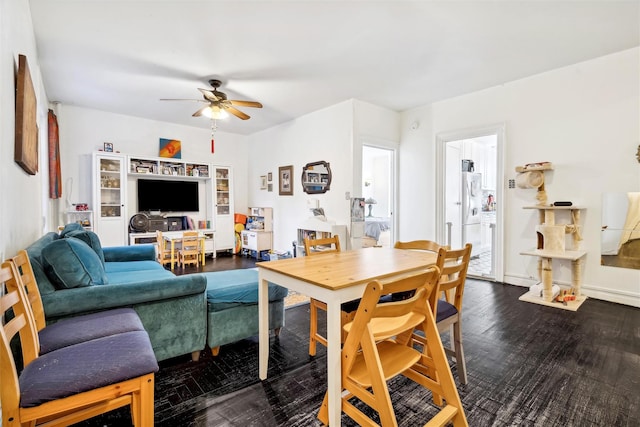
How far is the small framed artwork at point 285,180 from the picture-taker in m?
5.84

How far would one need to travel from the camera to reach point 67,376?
46.1 inches

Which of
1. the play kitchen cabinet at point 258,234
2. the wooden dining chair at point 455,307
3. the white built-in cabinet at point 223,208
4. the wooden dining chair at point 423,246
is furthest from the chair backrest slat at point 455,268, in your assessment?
the white built-in cabinet at point 223,208

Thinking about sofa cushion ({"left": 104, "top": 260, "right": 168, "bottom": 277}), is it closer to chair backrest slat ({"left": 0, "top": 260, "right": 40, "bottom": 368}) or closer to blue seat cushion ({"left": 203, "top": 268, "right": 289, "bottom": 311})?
blue seat cushion ({"left": 203, "top": 268, "right": 289, "bottom": 311})

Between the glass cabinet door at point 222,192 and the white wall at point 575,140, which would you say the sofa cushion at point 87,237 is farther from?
the white wall at point 575,140

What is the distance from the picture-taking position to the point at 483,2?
2453mm

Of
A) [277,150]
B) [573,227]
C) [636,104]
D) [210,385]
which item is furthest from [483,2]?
[277,150]

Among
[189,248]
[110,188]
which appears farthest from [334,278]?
[110,188]

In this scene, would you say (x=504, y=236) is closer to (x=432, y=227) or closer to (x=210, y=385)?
(x=432, y=227)

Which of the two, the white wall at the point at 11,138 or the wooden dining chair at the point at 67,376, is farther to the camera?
the white wall at the point at 11,138

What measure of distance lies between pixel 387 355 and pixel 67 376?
1337mm

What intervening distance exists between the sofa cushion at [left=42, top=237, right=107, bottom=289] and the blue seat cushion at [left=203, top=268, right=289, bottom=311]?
0.73 metres

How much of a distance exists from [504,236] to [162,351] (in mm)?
4158

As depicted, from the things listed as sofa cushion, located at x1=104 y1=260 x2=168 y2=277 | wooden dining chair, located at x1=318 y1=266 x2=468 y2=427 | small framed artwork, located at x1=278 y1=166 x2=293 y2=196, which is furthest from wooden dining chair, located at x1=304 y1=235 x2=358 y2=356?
small framed artwork, located at x1=278 y1=166 x2=293 y2=196

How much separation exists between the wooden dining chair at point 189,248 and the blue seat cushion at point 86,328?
363 cm
